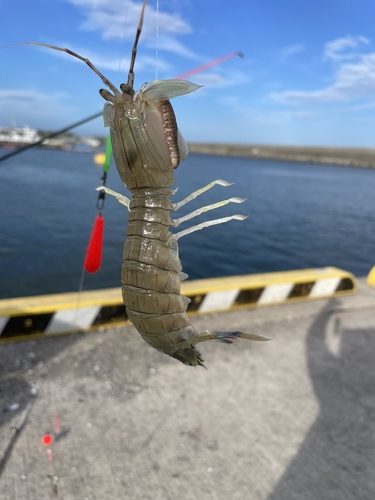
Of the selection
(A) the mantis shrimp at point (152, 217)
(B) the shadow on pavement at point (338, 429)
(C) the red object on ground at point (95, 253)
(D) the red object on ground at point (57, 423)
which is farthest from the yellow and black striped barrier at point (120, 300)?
(A) the mantis shrimp at point (152, 217)

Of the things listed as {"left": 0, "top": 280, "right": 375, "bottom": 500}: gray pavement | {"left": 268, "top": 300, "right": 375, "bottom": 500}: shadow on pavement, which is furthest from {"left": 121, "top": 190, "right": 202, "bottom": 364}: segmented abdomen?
{"left": 268, "top": 300, "right": 375, "bottom": 500}: shadow on pavement

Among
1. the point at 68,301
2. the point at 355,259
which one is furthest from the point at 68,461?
the point at 355,259

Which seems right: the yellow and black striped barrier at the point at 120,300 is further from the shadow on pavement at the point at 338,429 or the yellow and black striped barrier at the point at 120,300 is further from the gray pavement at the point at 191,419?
the shadow on pavement at the point at 338,429

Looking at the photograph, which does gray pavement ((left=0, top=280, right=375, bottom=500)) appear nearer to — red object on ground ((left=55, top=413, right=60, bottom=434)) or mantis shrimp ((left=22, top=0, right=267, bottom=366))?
red object on ground ((left=55, top=413, right=60, bottom=434))

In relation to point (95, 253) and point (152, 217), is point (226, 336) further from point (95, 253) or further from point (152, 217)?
point (95, 253)

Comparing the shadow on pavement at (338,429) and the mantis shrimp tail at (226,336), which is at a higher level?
the mantis shrimp tail at (226,336)

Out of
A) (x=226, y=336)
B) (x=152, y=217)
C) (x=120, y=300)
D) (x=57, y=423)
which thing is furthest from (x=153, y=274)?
(x=120, y=300)

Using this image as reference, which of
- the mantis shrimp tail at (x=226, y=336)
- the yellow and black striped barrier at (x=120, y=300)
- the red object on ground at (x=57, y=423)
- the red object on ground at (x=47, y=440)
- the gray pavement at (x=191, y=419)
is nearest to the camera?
the mantis shrimp tail at (x=226, y=336)
